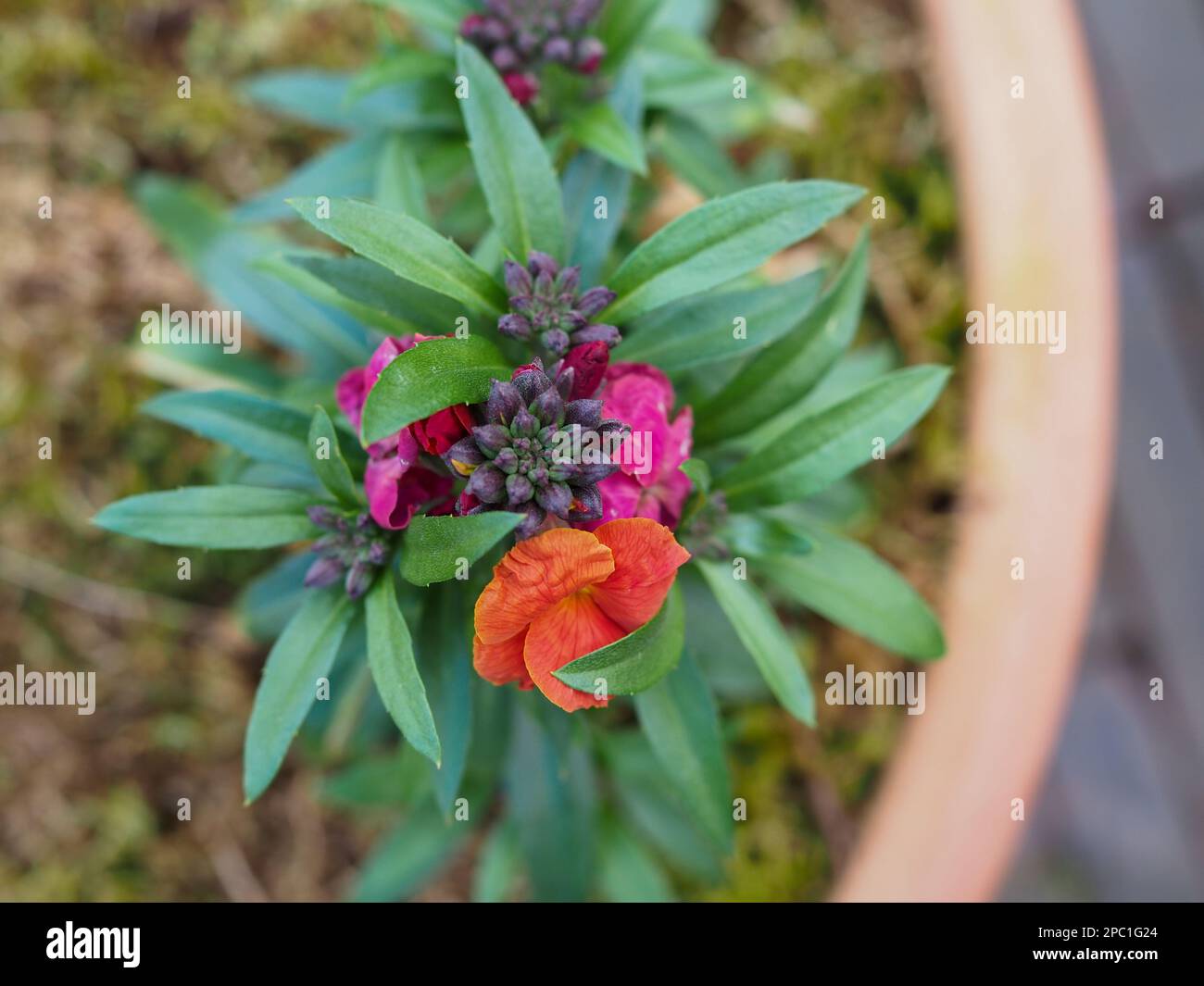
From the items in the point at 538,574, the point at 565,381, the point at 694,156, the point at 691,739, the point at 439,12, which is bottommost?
the point at 691,739

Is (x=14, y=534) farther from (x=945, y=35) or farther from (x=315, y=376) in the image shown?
(x=945, y=35)

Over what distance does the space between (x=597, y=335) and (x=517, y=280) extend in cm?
12

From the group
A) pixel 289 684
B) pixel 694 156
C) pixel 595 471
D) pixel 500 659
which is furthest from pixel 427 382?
pixel 694 156

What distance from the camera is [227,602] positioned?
2.35 metres

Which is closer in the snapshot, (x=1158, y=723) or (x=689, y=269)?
(x=689, y=269)

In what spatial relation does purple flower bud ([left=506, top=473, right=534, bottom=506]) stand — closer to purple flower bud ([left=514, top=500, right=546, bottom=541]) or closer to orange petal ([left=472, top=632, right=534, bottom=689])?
purple flower bud ([left=514, top=500, right=546, bottom=541])

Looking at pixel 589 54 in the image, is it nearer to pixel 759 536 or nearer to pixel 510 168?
pixel 510 168

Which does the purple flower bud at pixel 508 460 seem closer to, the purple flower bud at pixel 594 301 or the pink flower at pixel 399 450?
the pink flower at pixel 399 450

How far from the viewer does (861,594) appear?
1460 mm

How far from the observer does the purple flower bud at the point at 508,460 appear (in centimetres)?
107

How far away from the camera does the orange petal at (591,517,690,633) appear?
40.6 inches

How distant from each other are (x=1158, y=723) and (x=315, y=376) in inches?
102
